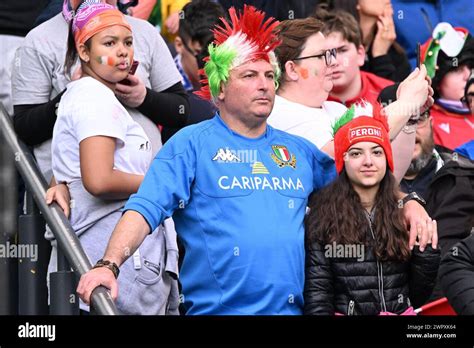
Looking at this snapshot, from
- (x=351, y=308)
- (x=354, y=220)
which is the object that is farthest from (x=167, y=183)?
(x=351, y=308)

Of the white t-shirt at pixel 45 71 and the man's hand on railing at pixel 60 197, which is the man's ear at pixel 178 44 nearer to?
the white t-shirt at pixel 45 71

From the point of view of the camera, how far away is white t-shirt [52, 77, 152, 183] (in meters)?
6.09

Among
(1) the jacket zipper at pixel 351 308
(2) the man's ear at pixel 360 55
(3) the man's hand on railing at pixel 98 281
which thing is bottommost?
(1) the jacket zipper at pixel 351 308

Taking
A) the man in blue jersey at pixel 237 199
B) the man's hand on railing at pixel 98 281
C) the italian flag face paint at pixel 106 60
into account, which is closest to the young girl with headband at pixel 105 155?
the italian flag face paint at pixel 106 60

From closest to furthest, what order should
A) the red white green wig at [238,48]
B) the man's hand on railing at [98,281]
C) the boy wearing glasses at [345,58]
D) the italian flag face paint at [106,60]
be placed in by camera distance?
the man's hand on railing at [98,281], the red white green wig at [238,48], the italian flag face paint at [106,60], the boy wearing glasses at [345,58]

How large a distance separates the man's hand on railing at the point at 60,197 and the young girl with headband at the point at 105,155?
0.03 metres

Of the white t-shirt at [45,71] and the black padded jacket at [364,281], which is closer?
the black padded jacket at [364,281]

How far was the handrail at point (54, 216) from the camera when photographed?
17.7ft

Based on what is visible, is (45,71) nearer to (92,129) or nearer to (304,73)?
(92,129)

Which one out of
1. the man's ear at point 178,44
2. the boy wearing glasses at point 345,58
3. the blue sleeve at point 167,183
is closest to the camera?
the blue sleeve at point 167,183

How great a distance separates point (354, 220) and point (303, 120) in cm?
74

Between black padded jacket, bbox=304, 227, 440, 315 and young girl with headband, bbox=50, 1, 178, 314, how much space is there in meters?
0.69

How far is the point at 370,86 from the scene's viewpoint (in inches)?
294

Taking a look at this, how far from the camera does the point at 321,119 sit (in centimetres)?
646
